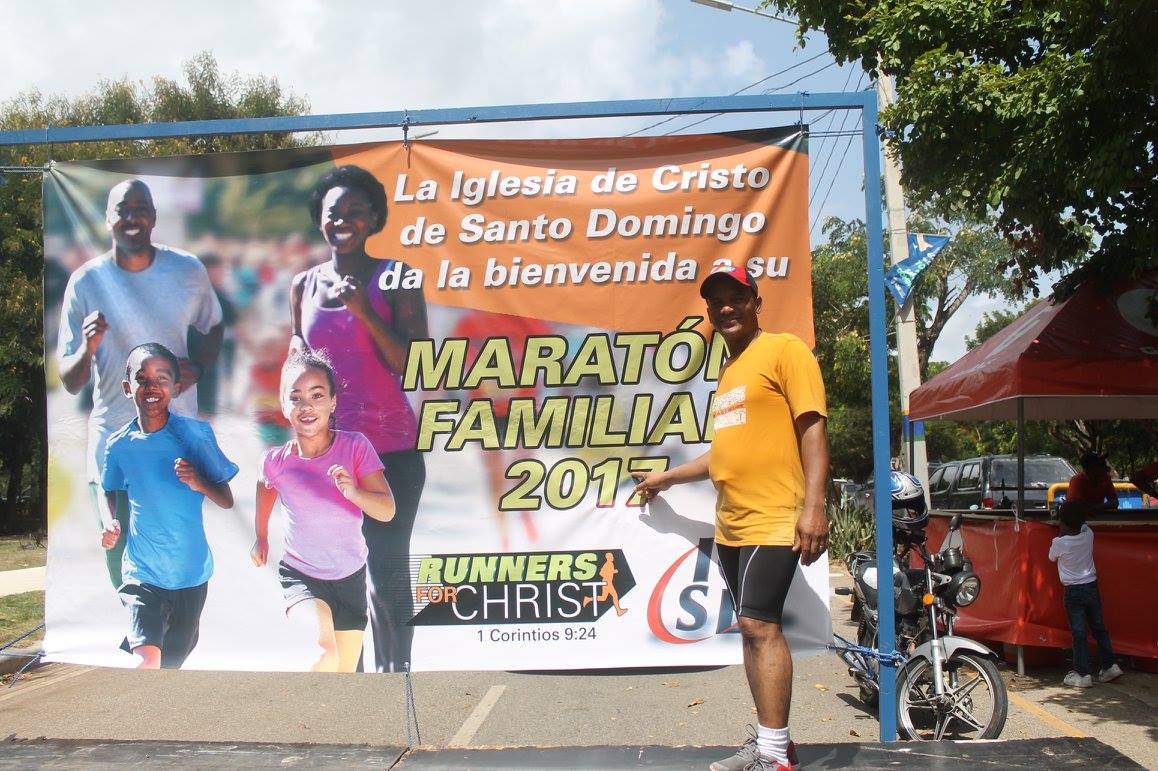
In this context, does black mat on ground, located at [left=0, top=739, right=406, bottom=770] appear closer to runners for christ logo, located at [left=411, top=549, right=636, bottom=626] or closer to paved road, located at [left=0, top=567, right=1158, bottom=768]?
runners for christ logo, located at [left=411, top=549, right=636, bottom=626]

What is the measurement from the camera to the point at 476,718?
273 inches

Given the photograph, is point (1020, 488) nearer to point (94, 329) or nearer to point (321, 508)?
point (321, 508)

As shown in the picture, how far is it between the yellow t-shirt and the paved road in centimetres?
234

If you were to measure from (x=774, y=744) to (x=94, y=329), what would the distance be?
3.89m

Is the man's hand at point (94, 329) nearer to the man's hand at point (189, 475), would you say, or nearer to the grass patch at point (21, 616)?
the man's hand at point (189, 475)

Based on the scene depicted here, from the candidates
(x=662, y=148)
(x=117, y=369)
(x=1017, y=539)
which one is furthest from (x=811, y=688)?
(x=117, y=369)

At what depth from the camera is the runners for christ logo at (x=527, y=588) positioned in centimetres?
491

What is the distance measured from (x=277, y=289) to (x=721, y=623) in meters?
2.79

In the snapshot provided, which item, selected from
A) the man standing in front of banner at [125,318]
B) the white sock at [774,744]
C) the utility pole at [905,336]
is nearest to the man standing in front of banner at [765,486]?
the white sock at [774,744]

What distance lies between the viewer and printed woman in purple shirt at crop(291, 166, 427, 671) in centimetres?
496

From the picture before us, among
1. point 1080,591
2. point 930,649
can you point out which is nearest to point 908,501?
point 930,649

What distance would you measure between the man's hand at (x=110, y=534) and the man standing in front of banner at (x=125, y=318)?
31 mm

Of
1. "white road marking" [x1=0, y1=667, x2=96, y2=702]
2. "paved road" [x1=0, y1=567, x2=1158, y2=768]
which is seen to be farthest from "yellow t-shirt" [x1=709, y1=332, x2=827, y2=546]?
"white road marking" [x1=0, y1=667, x2=96, y2=702]

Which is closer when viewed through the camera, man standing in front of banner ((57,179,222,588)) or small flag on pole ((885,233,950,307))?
man standing in front of banner ((57,179,222,588))
